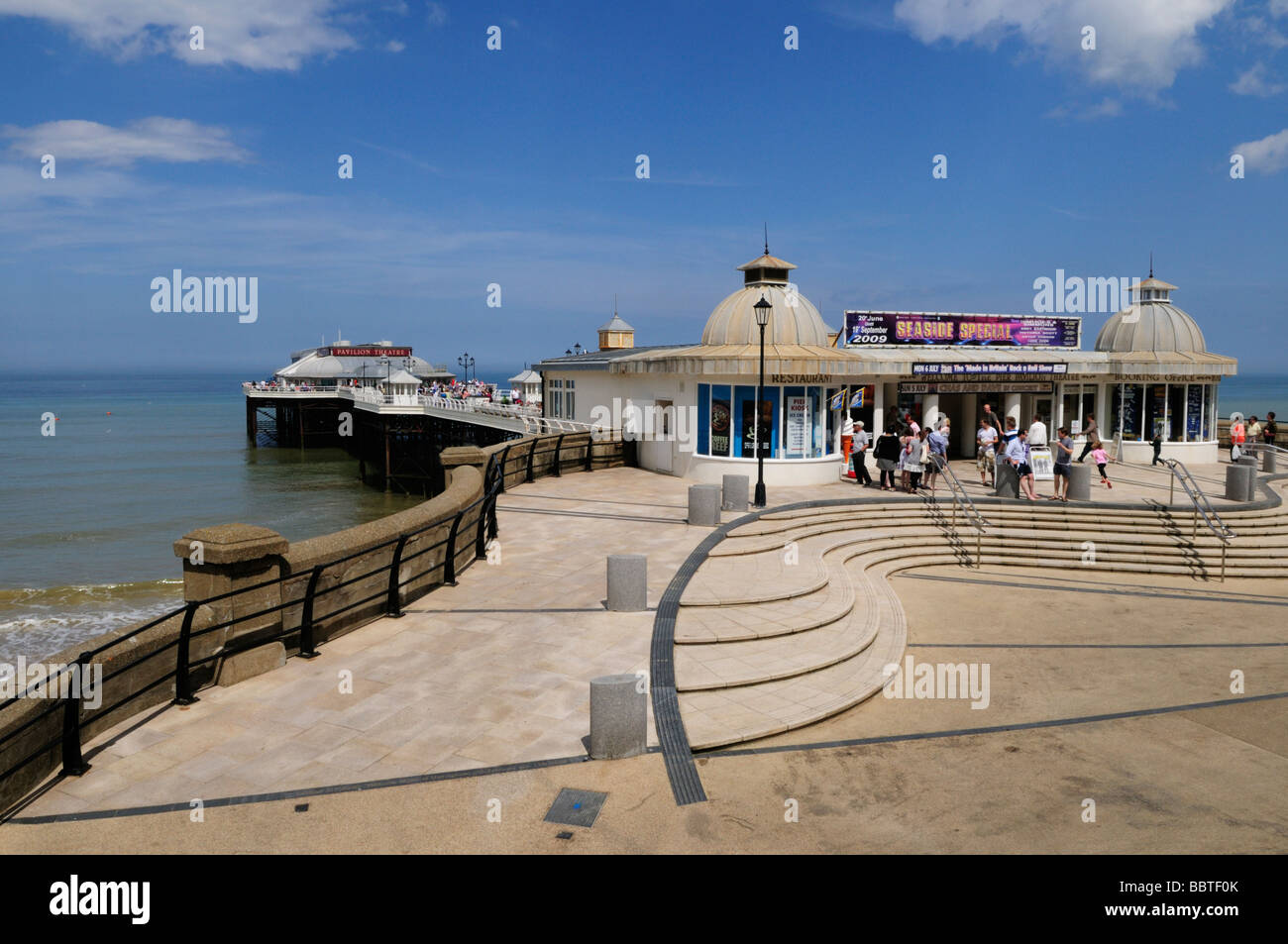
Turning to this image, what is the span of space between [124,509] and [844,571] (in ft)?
115

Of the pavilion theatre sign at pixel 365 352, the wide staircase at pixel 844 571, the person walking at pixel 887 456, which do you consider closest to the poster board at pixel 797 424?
the person walking at pixel 887 456

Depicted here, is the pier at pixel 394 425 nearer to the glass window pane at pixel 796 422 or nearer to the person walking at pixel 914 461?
the glass window pane at pixel 796 422

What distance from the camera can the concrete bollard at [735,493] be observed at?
16312 millimetres

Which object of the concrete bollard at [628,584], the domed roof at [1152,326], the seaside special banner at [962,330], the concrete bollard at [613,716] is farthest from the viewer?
the domed roof at [1152,326]

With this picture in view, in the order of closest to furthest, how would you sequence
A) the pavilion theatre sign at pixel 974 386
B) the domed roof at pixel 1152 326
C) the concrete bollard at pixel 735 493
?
the concrete bollard at pixel 735 493 → the pavilion theatre sign at pixel 974 386 → the domed roof at pixel 1152 326

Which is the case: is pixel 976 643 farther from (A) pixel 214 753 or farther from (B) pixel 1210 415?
(B) pixel 1210 415

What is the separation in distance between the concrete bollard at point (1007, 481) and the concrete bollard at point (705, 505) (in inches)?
278

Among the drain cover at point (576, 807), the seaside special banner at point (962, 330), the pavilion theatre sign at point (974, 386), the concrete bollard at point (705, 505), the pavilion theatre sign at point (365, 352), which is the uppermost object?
the pavilion theatre sign at point (365, 352)

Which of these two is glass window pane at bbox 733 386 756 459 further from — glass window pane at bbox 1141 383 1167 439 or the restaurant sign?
glass window pane at bbox 1141 383 1167 439

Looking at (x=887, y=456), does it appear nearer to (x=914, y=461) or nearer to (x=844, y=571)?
(x=914, y=461)

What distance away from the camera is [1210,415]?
26.9 metres

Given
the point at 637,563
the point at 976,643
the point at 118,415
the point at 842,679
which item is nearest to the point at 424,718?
the point at 637,563

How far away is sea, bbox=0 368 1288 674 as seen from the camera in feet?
66.0
